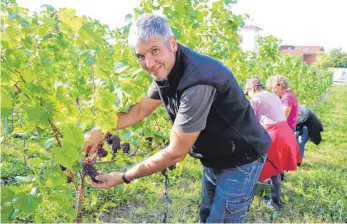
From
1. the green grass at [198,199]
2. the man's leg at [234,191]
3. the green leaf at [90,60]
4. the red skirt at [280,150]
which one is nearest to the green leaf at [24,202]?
the green leaf at [90,60]

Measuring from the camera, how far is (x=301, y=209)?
4227mm

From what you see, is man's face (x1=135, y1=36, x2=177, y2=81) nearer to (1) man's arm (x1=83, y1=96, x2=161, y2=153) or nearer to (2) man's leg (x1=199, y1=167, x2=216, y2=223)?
(1) man's arm (x1=83, y1=96, x2=161, y2=153)

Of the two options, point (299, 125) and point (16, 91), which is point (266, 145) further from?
point (299, 125)

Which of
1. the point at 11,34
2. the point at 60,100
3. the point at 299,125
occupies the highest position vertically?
the point at 11,34

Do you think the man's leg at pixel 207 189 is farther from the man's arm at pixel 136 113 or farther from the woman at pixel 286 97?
the woman at pixel 286 97

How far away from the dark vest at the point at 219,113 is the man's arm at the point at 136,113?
0.55 ft

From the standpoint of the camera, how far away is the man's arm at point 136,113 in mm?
2127

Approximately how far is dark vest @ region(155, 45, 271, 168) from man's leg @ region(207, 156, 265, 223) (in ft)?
0.19

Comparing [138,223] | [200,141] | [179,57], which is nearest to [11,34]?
[179,57]

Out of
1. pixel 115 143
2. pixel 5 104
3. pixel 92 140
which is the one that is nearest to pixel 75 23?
pixel 5 104

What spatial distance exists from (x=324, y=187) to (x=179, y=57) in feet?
12.8

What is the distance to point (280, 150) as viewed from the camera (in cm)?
399

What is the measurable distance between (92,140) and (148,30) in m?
0.66

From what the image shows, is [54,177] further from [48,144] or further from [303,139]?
[303,139]
